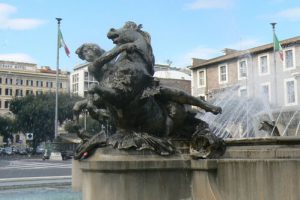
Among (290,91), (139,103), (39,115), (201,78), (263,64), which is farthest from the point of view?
(39,115)

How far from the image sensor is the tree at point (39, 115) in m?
70.4

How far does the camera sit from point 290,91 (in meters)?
42.2

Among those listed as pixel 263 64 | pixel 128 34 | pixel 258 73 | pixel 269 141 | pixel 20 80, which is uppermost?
pixel 20 80

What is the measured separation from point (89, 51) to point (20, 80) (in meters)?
115

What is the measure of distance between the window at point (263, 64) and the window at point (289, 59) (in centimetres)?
193

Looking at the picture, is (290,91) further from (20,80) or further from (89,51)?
(20,80)

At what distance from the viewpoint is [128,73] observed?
248 inches

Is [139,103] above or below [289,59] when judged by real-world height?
below

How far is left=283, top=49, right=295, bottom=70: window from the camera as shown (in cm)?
4347

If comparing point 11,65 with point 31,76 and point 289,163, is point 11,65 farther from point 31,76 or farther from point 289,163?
point 289,163

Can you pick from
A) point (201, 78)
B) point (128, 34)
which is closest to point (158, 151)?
point (128, 34)

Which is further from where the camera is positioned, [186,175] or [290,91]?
[290,91]

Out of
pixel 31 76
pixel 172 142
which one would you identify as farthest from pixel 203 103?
pixel 31 76

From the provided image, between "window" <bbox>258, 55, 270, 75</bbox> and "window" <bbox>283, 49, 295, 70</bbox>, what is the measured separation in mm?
1927
